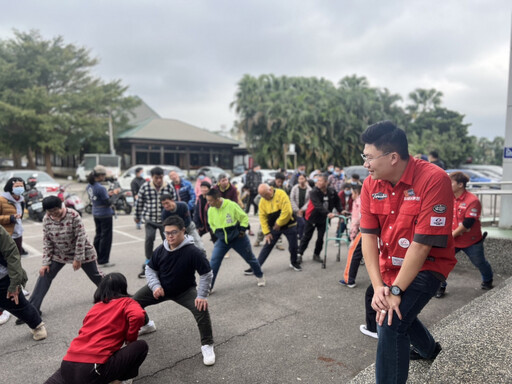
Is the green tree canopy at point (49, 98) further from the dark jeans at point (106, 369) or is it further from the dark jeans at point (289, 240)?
the dark jeans at point (106, 369)

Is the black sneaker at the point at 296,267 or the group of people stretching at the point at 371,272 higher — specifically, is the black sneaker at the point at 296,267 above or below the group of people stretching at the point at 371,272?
below

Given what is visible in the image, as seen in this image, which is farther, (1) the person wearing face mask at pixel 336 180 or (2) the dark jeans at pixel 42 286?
(1) the person wearing face mask at pixel 336 180

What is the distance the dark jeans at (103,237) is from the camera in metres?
6.74

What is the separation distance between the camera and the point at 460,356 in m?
2.16

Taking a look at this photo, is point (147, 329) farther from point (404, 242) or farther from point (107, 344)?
point (404, 242)

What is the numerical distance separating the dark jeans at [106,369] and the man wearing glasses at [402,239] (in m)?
1.76

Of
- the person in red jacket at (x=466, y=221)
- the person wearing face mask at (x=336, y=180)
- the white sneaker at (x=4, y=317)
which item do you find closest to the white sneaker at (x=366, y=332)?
the person in red jacket at (x=466, y=221)

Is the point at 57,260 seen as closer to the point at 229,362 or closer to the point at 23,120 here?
the point at 229,362

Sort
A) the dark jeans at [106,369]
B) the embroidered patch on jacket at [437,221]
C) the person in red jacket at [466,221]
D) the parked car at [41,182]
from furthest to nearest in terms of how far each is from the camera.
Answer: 1. the parked car at [41,182]
2. the person in red jacket at [466,221]
3. the dark jeans at [106,369]
4. the embroidered patch on jacket at [437,221]

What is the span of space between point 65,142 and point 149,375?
30.2m

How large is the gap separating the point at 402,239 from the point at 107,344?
2.18m

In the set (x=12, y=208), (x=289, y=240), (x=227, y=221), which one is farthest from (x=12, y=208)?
(x=289, y=240)

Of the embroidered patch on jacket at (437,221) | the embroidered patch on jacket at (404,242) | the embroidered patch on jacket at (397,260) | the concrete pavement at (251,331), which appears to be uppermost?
the embroidered patch on jacket at (437,221)

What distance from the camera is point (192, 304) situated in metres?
3.63
